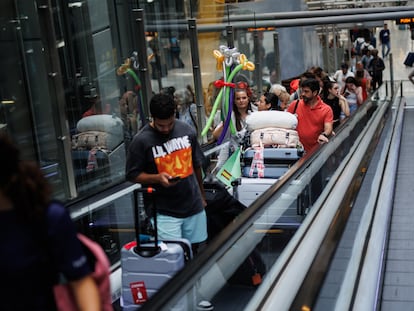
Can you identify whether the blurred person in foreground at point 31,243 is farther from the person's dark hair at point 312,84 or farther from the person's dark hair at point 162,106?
the person's dark hair at point 312,84

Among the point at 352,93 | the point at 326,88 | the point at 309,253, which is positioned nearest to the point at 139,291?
the point at 309,253

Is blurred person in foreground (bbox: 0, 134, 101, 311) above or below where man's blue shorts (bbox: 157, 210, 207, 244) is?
above

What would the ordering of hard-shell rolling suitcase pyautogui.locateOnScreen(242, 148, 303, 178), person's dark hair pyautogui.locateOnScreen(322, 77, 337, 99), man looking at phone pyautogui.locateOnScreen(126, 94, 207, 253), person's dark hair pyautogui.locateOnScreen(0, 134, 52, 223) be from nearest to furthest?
person's dark hair pyautogui.locateOnScreen(0, 134, 52, 223) < man looking at phone pyautogui.locateOnScreen(126, 94, 207, 253) < hard-shell rolling suitcase pyautogui.locateOnScreen(242, 148, 303, 178) < person's dark hair pyautogui.locateOnScreen(322, 77, 337, 99)

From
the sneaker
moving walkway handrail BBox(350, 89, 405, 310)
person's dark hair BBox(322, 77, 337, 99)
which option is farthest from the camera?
person's dark hair BBox(322, 77, 337, 99)

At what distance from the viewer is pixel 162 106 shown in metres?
4.95

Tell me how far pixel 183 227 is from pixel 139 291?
26.0 inches

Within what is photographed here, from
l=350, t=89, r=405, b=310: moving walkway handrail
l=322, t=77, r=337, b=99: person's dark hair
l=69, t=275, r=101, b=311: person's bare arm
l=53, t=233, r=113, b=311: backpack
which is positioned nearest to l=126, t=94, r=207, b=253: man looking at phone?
l=350, t=89, r=405, b=310: moving walkway handrail

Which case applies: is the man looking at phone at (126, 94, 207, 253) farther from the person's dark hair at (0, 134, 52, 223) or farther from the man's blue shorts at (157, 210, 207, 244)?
the person's dark hair at (0, 134, 52, 223)

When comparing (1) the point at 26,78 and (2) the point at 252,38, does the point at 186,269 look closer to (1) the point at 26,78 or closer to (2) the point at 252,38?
(1) the point at 26,78

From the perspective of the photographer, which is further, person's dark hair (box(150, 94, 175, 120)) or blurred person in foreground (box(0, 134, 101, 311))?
person's dark hair (box(150, 94, 175, 120))

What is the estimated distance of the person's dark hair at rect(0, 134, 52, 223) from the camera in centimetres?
246

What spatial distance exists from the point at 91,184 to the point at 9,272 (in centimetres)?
479

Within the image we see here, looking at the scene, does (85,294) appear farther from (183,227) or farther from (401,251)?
(401,251)

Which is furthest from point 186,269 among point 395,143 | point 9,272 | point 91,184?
point 395,143
